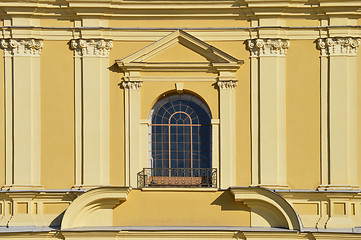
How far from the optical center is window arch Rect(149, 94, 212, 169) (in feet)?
83.0

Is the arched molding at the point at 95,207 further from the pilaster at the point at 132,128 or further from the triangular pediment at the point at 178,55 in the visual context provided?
the triangular pediment at the point at 178,55

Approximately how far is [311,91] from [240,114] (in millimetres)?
1725

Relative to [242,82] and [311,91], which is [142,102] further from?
[311,91]

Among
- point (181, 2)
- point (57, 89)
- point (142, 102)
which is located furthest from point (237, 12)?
point (57, 89)

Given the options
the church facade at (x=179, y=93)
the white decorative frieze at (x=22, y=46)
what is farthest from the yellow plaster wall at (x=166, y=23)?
the white decorative frieze at (x=22, y=46)

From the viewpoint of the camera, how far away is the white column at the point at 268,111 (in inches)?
979

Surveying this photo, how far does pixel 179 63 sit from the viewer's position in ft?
82.3

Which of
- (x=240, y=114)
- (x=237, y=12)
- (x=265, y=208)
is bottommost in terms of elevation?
(x=265, y=208)

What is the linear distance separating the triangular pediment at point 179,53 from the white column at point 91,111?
567 millimetres

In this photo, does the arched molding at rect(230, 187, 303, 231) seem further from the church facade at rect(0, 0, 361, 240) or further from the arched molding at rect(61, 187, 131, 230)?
the arched molding at rect(61, 187, 131, 230)

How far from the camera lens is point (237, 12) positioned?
2516 centimetres

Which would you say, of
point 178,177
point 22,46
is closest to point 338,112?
point 178,177

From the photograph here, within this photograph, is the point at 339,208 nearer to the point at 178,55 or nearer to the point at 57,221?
the point at 178,55

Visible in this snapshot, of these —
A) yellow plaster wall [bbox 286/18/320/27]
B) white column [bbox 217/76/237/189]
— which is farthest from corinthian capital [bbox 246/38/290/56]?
white column [bbox 217/76/237/189]
